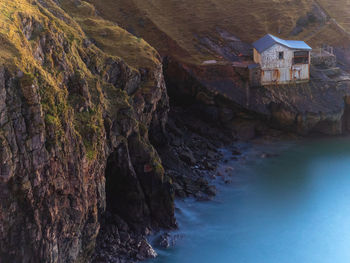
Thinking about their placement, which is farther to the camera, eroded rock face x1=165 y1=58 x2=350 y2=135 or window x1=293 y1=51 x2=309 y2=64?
window x1=293 y1=51 x2=309 y2=64

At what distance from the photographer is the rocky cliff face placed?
64.8ft

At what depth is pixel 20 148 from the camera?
1980 cm

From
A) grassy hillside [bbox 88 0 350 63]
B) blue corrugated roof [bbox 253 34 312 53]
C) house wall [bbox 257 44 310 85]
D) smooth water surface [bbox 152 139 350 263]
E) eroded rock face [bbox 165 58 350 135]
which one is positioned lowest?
smooth water surface [bbox 152 139 350 263]

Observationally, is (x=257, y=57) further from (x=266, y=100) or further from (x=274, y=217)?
(x=274, y=217)

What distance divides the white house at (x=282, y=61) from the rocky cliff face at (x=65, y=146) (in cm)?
1983

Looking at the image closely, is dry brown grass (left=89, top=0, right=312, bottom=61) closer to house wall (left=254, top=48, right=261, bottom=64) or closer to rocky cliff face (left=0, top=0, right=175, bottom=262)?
house wall (left=254, top=48, right=261, bottom=64)

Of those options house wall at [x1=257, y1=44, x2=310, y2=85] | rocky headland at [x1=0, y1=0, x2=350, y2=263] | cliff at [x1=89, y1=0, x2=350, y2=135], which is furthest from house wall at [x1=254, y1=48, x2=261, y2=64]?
rocky headland at [x1=0, y1=0, x2=350, y2=263]

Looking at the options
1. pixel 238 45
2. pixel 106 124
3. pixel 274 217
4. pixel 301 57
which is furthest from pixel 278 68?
pixel 106 124

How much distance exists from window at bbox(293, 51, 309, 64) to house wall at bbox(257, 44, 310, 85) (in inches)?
17.9

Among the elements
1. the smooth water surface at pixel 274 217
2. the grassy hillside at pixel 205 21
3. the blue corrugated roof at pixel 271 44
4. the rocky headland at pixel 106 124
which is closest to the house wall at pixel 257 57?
the blue corrugated roof at pixel 271 44

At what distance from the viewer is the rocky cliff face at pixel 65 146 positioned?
19.8 m

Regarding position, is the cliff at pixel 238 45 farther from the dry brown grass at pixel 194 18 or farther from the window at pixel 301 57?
the window at pixel 301 57

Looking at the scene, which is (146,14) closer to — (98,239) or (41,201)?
(98,239)

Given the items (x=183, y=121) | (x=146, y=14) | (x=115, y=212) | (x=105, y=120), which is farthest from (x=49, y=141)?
(x=146, y=14)
